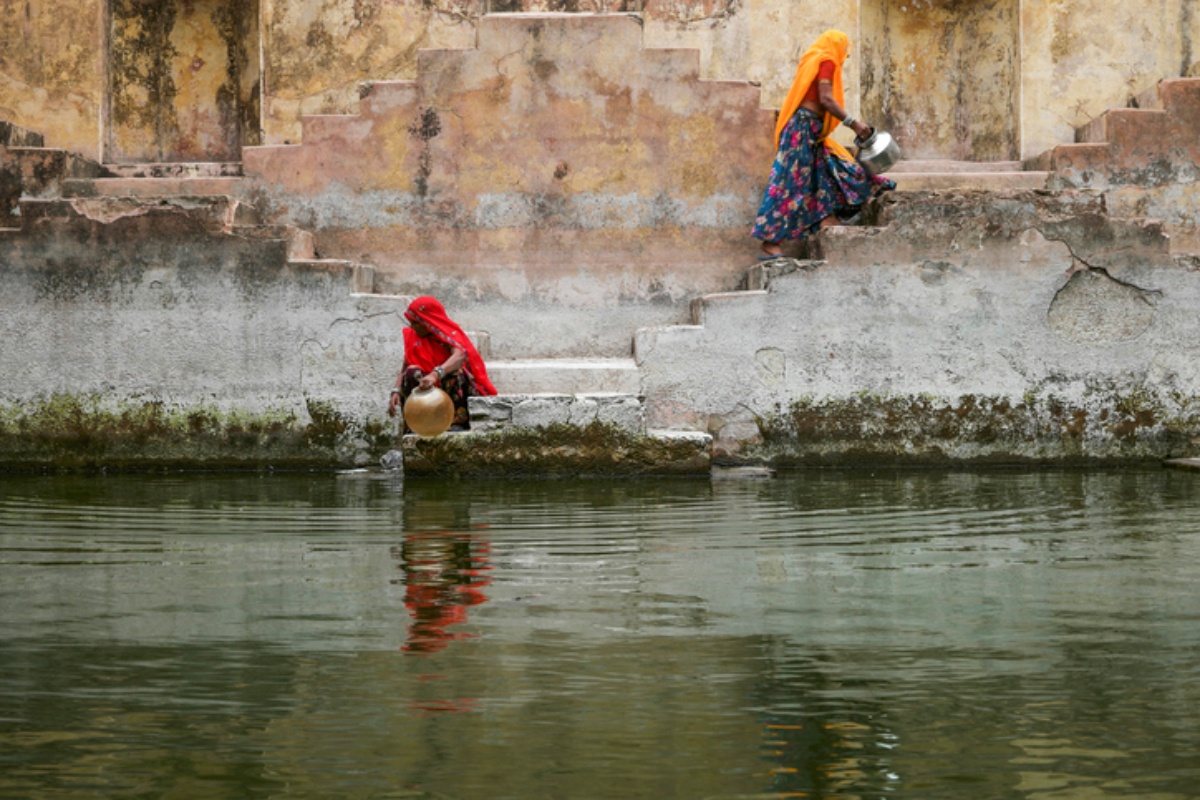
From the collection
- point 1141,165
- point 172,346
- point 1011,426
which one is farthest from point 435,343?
point 1141,165

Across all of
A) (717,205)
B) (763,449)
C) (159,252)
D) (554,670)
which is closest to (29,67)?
(159,252)

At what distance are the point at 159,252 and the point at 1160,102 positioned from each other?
301 inches

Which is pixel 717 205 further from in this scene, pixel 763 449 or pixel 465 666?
pixel 465 666

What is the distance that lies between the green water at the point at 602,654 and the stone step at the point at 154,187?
4610mm

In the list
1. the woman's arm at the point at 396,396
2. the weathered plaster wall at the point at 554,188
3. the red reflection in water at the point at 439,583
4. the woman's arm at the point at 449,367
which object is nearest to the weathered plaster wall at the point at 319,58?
the weathered plaster wall at the point at 554,188

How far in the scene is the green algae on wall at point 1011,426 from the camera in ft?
37.1

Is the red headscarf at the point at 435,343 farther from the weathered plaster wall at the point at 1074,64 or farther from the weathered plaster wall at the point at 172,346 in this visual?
the weathered plaster wall at the point at 1074,64

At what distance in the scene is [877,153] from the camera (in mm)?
11617

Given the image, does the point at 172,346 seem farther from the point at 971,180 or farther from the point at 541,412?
the point at 971,180

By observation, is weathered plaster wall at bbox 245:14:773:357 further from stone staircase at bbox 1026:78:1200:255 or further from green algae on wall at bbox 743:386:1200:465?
stone staircase at bbox 1026:78:1200:255

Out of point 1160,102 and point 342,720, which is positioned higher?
point 1160,102

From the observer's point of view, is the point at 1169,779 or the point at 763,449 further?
the point at 763,449

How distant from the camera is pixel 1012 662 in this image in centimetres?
447

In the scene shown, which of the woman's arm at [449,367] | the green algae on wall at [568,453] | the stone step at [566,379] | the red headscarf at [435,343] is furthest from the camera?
the stone step at [566,379]
